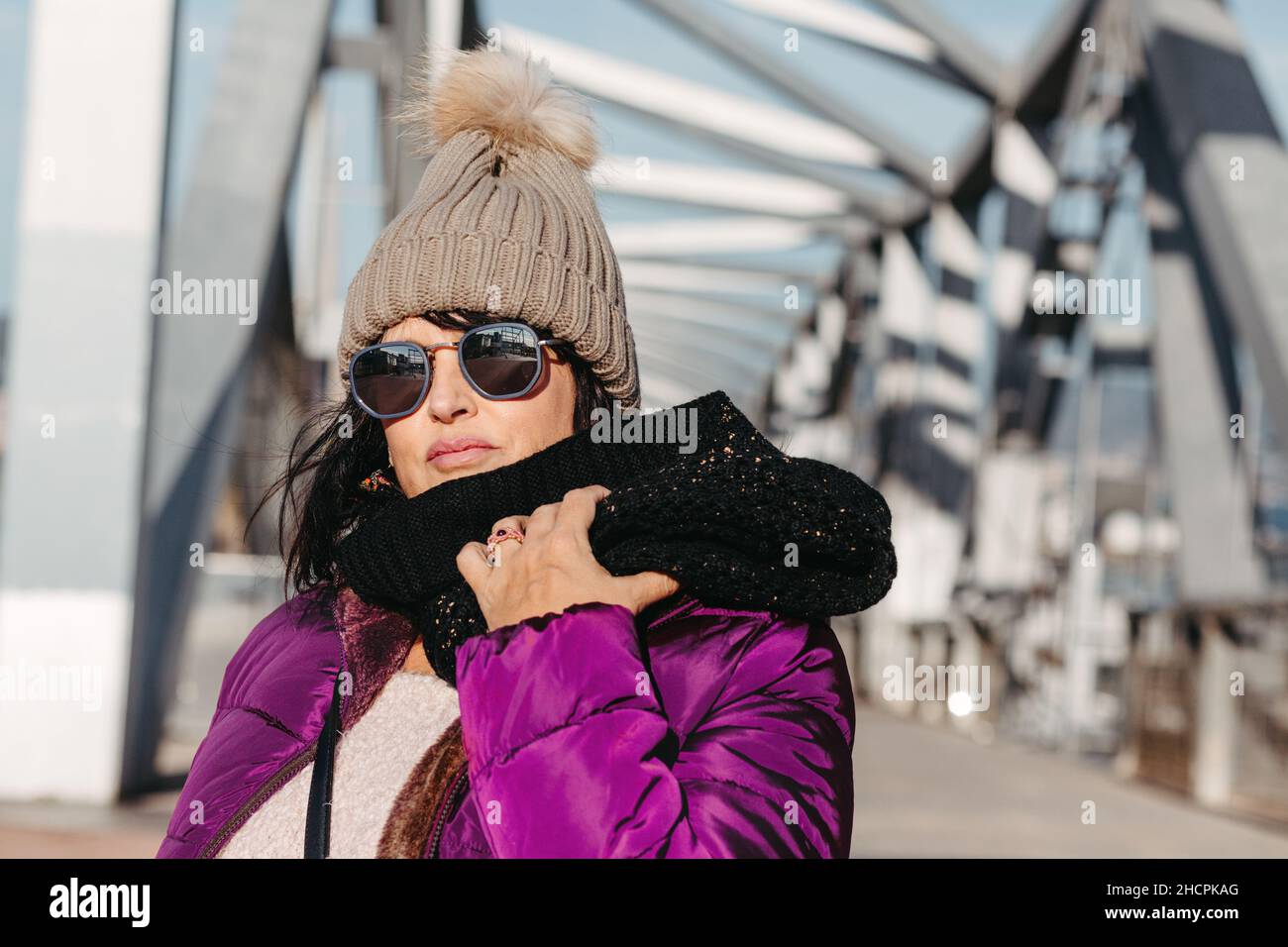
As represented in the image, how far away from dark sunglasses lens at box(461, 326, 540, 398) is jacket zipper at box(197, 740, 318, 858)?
0.44 meters

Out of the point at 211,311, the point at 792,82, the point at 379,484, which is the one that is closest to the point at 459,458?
the point at 379,484

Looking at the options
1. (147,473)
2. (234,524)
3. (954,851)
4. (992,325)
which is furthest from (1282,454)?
(234,524)

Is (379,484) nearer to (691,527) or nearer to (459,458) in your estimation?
(459,458)

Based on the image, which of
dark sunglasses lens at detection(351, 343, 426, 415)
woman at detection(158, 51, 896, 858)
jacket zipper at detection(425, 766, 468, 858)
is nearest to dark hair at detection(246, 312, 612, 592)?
woman at detection(158, 51, 896, 858)

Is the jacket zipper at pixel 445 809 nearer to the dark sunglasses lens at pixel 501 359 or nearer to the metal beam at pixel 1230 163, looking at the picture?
the dark sunglasses lens at pixel 501 359

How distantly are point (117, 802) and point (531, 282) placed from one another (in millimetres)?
6062

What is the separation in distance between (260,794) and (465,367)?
0.52 metres

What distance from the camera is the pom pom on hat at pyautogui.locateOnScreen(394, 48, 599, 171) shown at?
1.96m

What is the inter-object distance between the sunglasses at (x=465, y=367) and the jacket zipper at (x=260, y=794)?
0.42 meters

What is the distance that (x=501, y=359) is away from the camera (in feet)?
6.01

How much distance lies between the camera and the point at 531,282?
74.0 inches

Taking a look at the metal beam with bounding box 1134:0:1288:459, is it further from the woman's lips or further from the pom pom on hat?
the woman's lips
